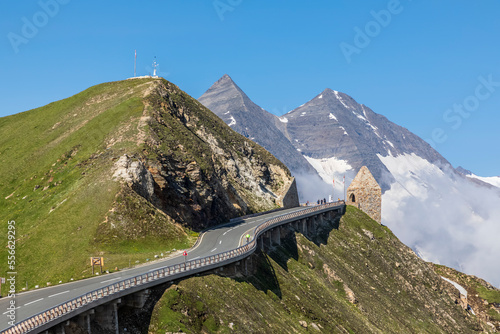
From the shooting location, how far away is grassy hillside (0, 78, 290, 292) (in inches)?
2766

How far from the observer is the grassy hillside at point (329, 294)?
177ft

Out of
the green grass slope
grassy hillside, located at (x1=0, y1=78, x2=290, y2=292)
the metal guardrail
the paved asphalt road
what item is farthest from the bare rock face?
the metal guardrail

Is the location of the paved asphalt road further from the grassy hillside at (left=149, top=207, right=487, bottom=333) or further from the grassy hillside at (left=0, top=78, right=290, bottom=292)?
the grassy hillside at (left=149, top=207, right=487, bottom=333)

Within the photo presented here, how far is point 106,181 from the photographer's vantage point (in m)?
81.5

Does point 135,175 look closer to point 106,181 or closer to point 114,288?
point 106,181

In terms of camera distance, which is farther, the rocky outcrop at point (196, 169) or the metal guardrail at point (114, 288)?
the rocky outcrop at point (196, 169)

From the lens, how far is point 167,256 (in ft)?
230

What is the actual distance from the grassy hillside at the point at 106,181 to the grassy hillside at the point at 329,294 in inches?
526

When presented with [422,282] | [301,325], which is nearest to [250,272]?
[301,325]

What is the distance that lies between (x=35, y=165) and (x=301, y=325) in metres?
58.3

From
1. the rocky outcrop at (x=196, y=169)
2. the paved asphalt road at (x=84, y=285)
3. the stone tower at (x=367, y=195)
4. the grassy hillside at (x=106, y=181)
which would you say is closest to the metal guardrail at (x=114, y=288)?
the paved asphalt road at (x=84, y=285)

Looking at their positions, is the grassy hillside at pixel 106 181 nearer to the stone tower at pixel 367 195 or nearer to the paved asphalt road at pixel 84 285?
the paved asphalt road at pixel 84 285

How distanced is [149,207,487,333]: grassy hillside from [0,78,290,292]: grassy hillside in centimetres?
1336

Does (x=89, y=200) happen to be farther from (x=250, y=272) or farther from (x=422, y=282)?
(x=422, y=282)
